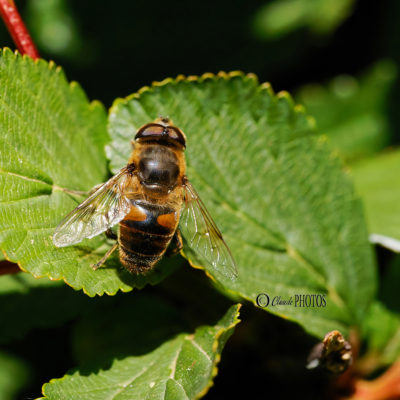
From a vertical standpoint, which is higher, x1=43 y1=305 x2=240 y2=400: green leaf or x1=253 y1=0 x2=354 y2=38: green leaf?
x1=253 y1=0 x2=354 y2=38: green leaf

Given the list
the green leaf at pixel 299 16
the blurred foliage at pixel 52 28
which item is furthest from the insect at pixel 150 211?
the green leaf at pixel 299 16

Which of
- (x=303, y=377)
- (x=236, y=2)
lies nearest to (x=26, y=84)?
(x=303, y=377)

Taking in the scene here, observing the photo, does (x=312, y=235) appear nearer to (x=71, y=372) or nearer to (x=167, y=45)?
(x=71, y=372)

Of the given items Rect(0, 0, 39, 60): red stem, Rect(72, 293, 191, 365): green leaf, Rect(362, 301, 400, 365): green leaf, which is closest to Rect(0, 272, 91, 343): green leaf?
Rect(72, 293, 191, 365): green leaf

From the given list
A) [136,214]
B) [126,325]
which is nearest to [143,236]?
[136,214]

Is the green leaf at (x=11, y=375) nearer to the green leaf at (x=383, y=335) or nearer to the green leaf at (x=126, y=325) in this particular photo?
the green leaf at (x=126, y=325)

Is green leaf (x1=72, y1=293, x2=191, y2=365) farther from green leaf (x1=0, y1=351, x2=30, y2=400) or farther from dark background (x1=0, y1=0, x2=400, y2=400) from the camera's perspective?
dark background (x1=0, y1=0, x2=400, y2=400)
